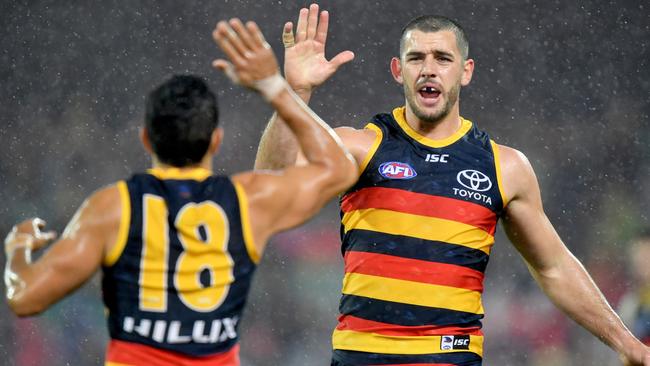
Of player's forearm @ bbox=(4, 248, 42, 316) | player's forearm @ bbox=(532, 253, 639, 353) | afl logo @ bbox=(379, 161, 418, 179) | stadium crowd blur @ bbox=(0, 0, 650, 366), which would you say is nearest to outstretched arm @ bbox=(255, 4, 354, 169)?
afl logo @ bbox=(379, 161, 418, 179)

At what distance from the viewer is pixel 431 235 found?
14.1ft

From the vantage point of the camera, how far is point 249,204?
3027 mm

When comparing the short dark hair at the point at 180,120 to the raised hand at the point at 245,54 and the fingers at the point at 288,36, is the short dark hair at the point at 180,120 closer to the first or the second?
the raised hand at the point at 245,54

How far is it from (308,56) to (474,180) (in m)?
0.85

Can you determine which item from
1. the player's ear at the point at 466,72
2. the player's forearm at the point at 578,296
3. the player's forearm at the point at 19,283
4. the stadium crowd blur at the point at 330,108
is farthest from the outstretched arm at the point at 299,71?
the stadium crowd blur at the point at 330,108

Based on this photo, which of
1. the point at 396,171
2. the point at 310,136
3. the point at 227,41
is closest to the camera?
the point at 227,41

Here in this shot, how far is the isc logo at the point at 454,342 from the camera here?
426cm

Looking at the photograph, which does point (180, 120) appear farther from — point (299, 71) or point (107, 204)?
point (299, 71)

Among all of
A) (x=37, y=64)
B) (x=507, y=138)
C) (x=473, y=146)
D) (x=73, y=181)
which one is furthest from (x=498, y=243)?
(x=473, y=146)

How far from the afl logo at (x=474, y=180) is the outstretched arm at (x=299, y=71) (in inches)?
26.9

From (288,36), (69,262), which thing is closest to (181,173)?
(69,262)

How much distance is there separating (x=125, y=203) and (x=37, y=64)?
6.79 meters

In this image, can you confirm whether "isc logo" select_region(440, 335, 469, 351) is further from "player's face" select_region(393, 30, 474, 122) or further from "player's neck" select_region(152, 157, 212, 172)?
"player's neck" select_region(152, 157, 212, 172)

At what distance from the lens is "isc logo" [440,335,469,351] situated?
14.0 feet
